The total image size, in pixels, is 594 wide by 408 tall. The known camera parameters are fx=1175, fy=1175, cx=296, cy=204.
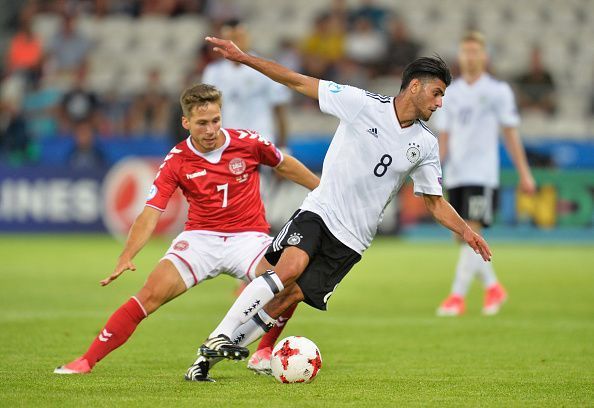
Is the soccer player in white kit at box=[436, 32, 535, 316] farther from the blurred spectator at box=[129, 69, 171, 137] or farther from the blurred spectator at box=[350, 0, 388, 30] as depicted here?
the blurred spectator at box=[350, 0, 388, 30]

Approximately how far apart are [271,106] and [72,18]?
13292 mm

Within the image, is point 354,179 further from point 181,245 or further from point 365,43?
point 365,43

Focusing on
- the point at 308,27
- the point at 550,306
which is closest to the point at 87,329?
the point at 550,306

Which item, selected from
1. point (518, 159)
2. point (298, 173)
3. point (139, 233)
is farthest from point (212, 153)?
point (518, 159)

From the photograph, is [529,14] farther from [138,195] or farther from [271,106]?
[271,106]

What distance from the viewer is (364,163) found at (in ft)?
24.3

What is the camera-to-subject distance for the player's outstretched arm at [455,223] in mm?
7352

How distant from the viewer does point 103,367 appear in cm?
776

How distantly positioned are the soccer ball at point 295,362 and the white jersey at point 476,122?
5000 millimetres

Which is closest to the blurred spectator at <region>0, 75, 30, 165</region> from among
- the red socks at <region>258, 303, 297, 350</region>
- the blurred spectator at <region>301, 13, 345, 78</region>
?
the blurred spectator at <region>301, 13, 345, 78</region>

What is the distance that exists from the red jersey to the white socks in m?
0.88

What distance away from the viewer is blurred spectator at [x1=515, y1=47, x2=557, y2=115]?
21.3m

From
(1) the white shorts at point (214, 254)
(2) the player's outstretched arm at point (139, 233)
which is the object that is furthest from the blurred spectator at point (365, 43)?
(2) the player's outstretched arm at point (139, 233)

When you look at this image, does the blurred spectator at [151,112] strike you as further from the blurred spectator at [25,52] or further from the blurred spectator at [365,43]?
the blurred spectator at [365,43]
